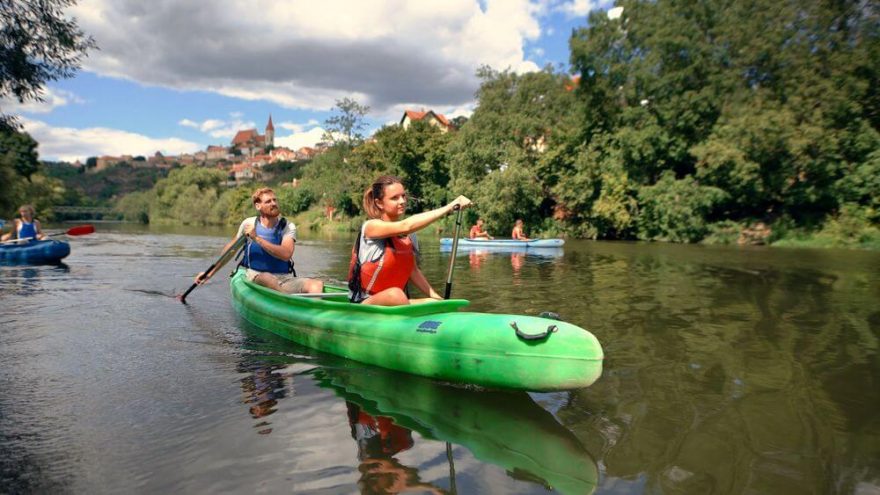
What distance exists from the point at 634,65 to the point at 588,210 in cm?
821

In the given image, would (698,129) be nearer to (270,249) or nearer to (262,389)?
(270,249)

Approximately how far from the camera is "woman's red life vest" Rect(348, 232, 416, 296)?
15.7 ft

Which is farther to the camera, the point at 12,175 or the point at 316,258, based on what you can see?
the point at 12,175

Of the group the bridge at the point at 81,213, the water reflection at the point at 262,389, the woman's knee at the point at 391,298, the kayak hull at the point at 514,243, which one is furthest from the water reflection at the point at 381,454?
the bridge at the point at 81,213

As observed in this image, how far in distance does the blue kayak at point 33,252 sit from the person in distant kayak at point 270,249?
9152 millimetres

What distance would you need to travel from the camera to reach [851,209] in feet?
78.5

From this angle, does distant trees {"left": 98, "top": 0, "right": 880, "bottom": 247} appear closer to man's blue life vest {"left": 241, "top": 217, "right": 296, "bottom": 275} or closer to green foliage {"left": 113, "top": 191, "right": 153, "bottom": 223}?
man's blue life vest {"left": 241, "top": 217, "right": 296, "bottom": 275}

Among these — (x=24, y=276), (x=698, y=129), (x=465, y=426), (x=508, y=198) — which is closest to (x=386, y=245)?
(x=465, y=426)

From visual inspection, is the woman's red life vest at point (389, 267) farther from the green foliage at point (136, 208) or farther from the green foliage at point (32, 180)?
the green foliage at point (136, 208)

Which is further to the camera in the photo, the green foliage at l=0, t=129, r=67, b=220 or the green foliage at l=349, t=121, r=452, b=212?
the green foliage at l=349, t=121, r=452, b=212

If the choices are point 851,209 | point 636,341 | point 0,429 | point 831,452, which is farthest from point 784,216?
point 0,429

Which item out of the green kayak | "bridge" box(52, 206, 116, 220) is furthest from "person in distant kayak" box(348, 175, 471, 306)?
"bridge" box(52, 206, 116, 220)

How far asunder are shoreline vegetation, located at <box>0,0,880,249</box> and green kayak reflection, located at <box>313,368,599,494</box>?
2466cm

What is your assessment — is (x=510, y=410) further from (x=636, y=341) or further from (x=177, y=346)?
(x=177, y=346)
